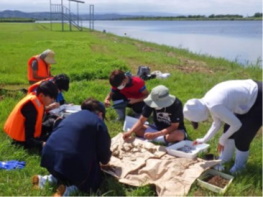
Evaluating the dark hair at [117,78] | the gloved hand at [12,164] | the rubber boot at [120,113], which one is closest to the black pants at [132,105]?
the rubber boot at [120,113]

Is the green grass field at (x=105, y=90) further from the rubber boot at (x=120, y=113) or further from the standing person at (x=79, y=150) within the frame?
the standing person at (x=79, y=150)

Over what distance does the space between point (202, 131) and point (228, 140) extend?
50.5 inches

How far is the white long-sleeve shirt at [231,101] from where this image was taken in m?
3.18

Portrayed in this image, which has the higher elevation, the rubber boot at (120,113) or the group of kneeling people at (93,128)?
the group of kneeling people at (93,128)

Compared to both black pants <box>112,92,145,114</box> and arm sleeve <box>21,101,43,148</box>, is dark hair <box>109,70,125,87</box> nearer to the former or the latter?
black pants <box>112,92,145,114</box>

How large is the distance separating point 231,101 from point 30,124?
235 cm

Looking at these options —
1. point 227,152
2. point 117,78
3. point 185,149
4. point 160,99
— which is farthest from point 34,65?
point 227,152

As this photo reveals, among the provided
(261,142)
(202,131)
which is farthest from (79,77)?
(261,142)

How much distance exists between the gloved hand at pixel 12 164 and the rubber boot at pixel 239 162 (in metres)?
2.35

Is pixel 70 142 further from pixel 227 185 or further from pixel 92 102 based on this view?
pixel 227 185

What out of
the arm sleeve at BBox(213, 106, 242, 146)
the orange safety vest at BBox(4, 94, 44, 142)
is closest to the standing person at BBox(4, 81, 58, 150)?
the orange safety vest at BBox(4, 94, 44, 142)

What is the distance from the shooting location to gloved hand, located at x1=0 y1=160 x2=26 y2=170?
12.1ft

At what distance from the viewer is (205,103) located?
10.8ft

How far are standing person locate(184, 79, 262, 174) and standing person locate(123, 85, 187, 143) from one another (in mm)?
728
